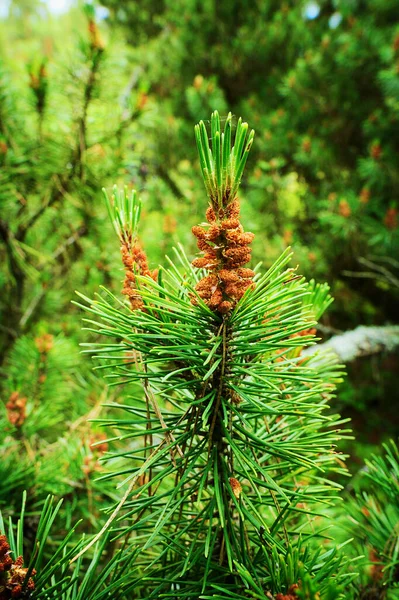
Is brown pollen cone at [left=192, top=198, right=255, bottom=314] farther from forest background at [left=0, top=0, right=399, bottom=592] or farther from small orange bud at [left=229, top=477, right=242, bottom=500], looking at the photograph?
forest background at [left=0, top=0, right=399, bottom=592]

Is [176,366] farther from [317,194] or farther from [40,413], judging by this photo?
[317,194]

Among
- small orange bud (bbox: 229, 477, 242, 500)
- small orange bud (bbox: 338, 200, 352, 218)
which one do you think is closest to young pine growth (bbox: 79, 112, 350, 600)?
small orange bud (bbox: 229, 477, 242, 500)

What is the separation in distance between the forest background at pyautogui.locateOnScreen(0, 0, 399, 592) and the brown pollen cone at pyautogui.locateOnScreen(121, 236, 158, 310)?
13.5 inches

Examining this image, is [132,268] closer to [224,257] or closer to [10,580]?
[224,257]

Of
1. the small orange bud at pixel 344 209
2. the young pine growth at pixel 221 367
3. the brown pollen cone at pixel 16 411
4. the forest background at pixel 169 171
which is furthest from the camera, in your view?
the small orange bud at pixel 344 209

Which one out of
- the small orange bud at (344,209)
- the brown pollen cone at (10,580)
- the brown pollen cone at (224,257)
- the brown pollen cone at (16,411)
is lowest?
the brown pollen cone at (10,580)

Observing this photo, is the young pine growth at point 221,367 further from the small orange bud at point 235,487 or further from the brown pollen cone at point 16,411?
Result: the brown pollen cone at point 16,411

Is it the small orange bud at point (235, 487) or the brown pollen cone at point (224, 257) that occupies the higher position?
the brown pollen cone at point (224, 257)

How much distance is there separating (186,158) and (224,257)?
7.37 feet

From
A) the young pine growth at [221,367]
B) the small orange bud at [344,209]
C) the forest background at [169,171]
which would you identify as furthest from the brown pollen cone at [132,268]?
the small orange bud at [344,209]

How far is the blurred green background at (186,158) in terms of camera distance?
0.85m

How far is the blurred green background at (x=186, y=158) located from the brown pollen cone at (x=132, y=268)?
376mm

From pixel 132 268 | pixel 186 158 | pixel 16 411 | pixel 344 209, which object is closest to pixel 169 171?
pixel 186 158

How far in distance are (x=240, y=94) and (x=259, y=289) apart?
257cm
